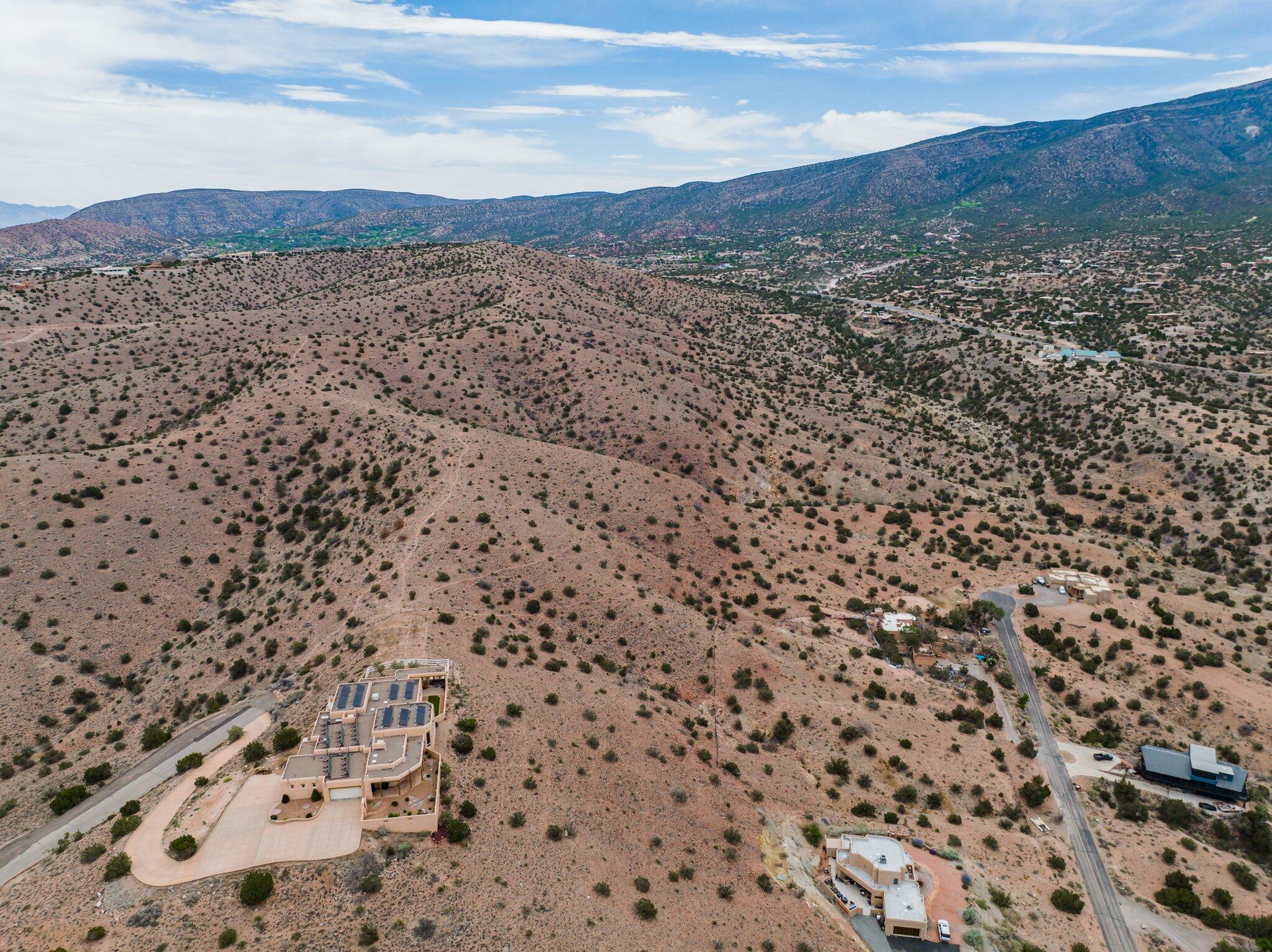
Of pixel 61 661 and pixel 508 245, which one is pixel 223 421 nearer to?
pixel 61 661

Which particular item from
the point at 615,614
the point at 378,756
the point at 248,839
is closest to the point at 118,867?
the point at 248,839

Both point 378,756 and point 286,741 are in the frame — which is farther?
point 286,741

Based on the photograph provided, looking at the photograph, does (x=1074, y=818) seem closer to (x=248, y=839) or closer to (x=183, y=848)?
(x=248, y=839)

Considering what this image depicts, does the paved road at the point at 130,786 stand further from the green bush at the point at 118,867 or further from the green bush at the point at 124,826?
the green bush at the point at 118,867

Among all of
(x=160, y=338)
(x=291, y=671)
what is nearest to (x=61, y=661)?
(x=291, y=671)

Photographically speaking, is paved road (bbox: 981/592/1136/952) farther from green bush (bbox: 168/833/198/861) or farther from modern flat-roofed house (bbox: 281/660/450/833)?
green bush (bbox: 168/833/198/861)

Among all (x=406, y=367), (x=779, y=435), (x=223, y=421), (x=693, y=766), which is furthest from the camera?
(x=779, y=435)
